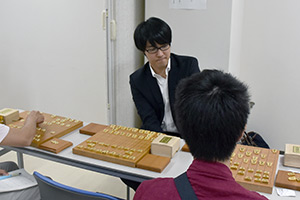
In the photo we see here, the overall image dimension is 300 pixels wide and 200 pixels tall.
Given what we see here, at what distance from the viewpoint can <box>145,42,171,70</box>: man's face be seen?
2.08m

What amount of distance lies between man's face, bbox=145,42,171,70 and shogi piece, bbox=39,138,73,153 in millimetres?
731

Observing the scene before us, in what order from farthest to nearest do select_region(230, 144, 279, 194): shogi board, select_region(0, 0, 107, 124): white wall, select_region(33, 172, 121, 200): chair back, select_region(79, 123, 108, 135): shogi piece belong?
select_region(0, 0, 107, 124): white wall → select_region(79, 123, 108, 135): shogi piece → select_region(230, 144, 279, 194): shogi board → select_region(33, 172, 121, 200): chair back

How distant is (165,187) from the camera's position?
942mm

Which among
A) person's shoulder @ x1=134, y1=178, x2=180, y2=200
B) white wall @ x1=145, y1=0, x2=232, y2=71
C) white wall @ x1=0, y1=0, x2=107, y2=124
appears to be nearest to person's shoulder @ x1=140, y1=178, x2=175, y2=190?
person's shoulder @ x1=134, y1=178, x2=180, y2=200

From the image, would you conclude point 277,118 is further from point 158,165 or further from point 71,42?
point 71,42

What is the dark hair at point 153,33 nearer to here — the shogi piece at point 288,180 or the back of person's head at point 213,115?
the shogi piece at point 288,180

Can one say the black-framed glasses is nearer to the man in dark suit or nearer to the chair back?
the man in dark suit

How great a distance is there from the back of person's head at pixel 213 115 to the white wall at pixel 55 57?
2.47 meters

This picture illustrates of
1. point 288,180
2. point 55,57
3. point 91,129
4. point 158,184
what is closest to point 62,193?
point 158,184

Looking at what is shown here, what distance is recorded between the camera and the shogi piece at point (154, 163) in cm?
150

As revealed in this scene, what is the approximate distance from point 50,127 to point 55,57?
1.83 meters

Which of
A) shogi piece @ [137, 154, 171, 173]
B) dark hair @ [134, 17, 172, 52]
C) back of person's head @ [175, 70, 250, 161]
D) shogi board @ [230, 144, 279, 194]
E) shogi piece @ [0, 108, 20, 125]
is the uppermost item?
dark hair @ [134, 17, 172, 52]

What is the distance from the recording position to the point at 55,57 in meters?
3.60

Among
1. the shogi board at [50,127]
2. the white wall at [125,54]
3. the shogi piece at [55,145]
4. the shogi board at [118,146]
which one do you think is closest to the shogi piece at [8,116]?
the shogi board at [50,127]
